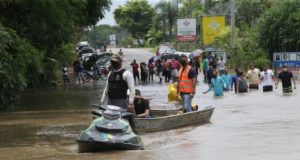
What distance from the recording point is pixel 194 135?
15.5 meters

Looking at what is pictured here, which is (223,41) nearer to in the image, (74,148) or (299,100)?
(299,100)

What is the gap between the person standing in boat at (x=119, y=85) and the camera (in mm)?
12852

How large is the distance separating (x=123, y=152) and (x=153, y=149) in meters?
0.86

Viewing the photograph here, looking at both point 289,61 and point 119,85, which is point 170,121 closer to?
point 119,85

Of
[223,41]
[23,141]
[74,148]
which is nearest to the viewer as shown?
[74,148]

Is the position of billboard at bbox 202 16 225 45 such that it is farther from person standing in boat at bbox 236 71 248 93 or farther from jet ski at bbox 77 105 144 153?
jet ski at bbox 77 105 144 153

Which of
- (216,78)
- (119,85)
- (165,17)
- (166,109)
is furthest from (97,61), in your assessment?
(165,17)

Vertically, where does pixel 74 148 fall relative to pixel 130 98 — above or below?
below

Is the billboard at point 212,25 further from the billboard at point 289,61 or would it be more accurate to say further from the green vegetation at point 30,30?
the green vegetation at point 30,30

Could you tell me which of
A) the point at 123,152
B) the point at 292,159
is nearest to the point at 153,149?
the point at 123,152

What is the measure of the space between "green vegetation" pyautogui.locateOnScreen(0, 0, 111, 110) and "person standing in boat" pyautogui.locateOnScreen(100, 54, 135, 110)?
11.3 metres

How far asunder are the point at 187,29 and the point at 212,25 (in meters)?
17.0

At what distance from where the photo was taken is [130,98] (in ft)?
41.9

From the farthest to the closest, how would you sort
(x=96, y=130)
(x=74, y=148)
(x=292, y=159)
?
(x=74, y=148) < (x=96, y=130) < (x=292, y=159)
